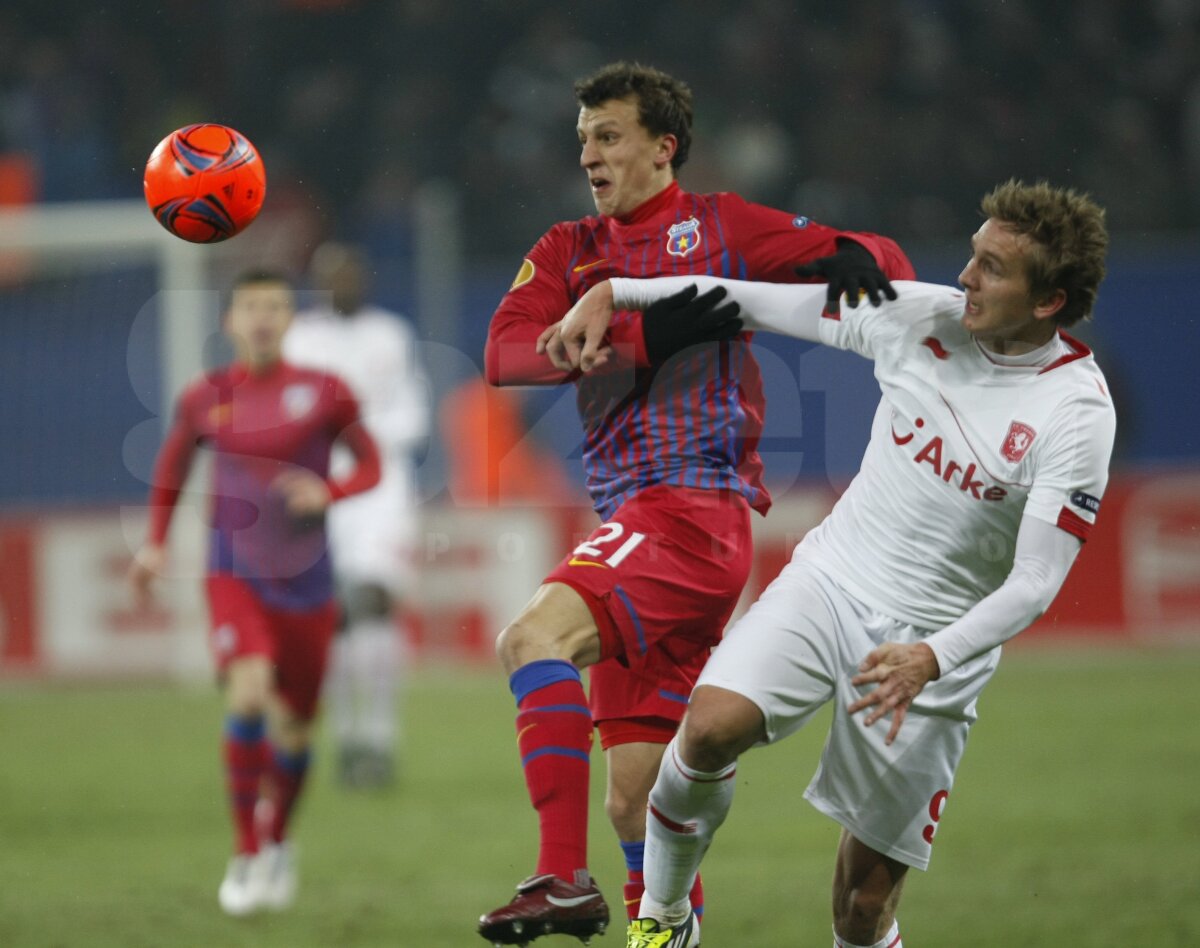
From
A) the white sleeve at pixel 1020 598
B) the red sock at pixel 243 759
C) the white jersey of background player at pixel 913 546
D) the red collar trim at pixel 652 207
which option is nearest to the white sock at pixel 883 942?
the white jersey of background player at pixel 913 546

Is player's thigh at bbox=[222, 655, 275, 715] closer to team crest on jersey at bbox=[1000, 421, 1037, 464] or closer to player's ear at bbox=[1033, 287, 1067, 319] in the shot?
team crest on jersey at bbox=[1000, 421, 1037, 464]

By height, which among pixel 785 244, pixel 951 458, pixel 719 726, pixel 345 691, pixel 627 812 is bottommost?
pixel 345 691

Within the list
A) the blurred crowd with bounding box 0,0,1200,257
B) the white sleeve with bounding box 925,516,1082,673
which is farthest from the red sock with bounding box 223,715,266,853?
the blurred crowd with bounding box 0,0,1200,257

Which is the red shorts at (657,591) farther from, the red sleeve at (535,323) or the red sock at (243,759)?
the red sock at (243,759)

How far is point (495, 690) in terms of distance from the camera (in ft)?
45.1

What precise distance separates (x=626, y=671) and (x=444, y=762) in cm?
567

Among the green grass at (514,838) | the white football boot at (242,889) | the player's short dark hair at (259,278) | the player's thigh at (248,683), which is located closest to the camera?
the green grass at (514,838)

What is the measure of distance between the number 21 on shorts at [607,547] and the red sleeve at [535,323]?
42cm

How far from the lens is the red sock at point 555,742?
420cm

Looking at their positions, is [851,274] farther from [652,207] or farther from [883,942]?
[883,942]

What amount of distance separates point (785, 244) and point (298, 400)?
3.67 meters

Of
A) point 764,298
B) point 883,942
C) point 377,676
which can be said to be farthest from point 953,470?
point 377,676

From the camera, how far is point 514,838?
799 cm

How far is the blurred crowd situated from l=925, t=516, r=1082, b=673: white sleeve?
1061 centimetres
